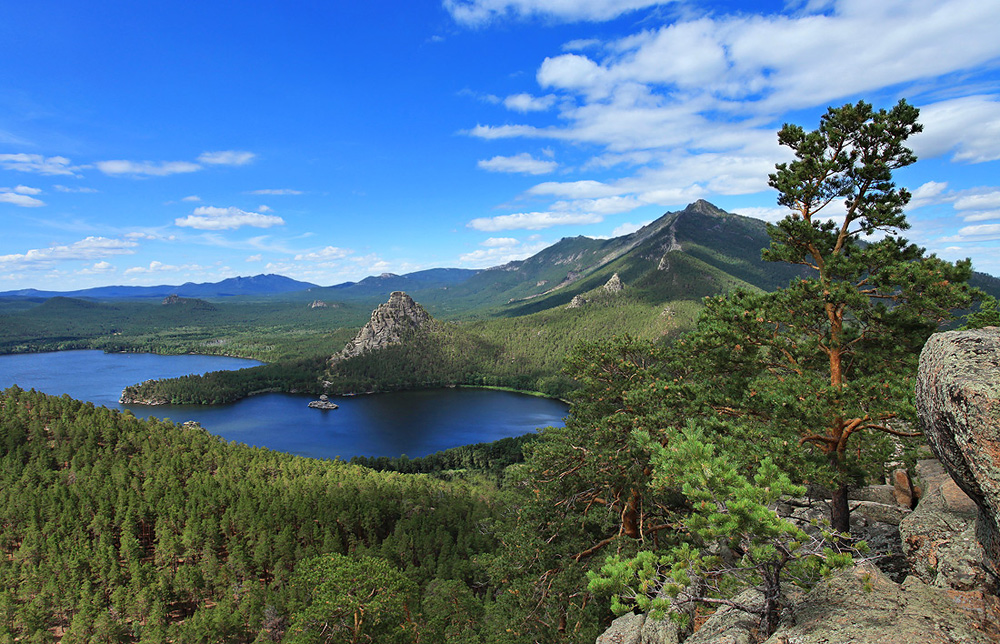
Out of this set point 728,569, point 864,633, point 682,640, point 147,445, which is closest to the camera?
point 864,633

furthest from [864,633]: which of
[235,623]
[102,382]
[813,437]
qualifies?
[102,382]

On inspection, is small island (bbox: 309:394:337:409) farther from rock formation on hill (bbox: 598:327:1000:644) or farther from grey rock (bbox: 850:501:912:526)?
rock formation on hill (bbox: 598:327:1000:644)

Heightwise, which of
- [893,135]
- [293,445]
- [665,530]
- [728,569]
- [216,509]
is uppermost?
[893,135]

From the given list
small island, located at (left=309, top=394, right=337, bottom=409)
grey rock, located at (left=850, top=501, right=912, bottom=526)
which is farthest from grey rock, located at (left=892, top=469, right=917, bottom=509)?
small island, located at (left=309, top=394, right=337, bottom=409)

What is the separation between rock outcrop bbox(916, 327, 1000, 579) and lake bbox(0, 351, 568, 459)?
85.9 meters

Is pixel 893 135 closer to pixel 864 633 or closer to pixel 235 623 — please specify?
pixel 864 633

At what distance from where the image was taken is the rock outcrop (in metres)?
5.81

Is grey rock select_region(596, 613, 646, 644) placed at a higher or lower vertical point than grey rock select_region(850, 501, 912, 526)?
lower

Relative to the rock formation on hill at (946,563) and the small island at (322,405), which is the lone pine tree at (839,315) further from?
the small island at (322,405)

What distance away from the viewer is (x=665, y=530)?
15.6 m

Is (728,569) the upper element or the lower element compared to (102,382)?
upper

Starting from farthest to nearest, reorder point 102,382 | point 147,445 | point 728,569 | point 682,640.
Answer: point 102,382, point 147,445, point 682,640, point 728,569

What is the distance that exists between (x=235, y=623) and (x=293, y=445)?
7204 cm

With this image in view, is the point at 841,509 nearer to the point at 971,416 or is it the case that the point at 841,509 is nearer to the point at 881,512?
the point at 881,512
